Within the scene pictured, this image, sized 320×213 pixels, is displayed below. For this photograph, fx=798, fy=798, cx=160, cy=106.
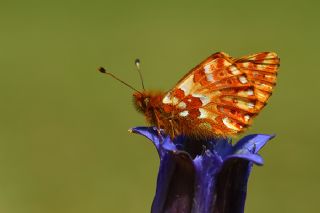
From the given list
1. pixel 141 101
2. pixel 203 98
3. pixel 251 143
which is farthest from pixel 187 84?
pixel 251 143

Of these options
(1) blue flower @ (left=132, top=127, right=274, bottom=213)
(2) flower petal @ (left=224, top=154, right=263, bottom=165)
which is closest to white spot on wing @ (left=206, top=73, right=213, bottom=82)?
(1) blue flower @ (left=132, top=127, right=274, bottom=213)

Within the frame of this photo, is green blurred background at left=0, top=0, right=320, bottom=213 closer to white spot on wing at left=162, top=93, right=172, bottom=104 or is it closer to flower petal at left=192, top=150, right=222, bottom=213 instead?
white spot on wing at left=162, top=93, right=172, bottom=104

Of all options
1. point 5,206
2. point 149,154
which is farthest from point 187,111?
point 149,154

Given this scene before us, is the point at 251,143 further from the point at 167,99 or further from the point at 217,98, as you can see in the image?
the point at 167,99

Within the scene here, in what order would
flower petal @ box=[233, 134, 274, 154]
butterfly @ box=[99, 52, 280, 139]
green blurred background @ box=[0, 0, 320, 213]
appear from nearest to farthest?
flower petal @ box=[233, 134, 274, 154]
butterfly @ box=[99, 52, 280, 139]
green blurred background @ box=[0, 0, 320, 213]

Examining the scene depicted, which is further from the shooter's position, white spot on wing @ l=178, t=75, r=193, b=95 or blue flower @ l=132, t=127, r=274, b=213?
white spot on wing @ l=178, t=75, r=193, b=95

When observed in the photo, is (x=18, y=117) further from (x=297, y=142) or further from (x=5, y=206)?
(x=297, y=142)
